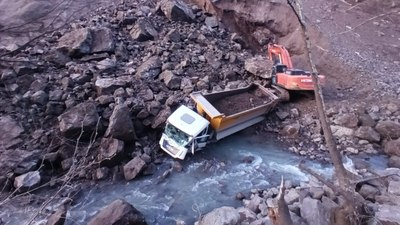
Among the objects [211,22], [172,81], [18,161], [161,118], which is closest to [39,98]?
[18,161]

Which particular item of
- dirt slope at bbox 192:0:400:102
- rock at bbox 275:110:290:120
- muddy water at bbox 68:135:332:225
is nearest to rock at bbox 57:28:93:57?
muddy water at bbox 68:135:332:225

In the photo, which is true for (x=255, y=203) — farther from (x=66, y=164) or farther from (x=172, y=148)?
(x=66, y=164)

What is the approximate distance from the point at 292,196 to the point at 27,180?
453 cm

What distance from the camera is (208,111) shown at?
745cm

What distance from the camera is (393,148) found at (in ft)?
25.0

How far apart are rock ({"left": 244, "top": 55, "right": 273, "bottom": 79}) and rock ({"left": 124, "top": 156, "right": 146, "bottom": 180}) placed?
11.7ft

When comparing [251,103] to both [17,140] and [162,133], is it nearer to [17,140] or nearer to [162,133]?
[162,133]

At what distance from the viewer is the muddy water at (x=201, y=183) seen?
653cm

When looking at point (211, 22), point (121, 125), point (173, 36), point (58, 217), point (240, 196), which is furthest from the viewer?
point (211, 22)

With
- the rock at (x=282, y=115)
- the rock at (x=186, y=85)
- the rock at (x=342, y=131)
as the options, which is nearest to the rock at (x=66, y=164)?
the rock at (x=186, y=85)

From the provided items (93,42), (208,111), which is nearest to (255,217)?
(208,111)

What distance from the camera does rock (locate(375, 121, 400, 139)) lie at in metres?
7.81

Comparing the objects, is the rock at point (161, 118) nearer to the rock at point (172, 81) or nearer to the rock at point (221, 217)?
the rock at point (172, 81)

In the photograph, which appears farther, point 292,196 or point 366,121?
point 366,121
